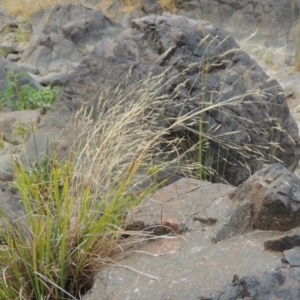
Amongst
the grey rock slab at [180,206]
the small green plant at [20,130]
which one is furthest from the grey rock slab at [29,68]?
the grey rock slab at [180,206]

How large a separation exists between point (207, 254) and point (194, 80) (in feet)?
7.10

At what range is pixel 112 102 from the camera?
14.8ft

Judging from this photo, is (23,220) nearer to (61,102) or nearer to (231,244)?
(231,244)

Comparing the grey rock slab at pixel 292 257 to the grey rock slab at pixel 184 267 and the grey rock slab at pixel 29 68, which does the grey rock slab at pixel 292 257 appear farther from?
the grey rock slab at pixel 29 68

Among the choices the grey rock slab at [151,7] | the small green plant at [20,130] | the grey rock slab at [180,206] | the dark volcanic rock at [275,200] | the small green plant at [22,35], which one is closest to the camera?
the dark volcanic rock at [275,200]

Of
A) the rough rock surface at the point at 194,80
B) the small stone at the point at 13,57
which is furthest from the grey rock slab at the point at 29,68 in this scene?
the rough rock surface at the point at 194,80

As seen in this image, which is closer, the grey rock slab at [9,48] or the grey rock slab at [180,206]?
the grey rock slab at [180,206]

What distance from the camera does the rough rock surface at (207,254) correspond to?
2.13 metres

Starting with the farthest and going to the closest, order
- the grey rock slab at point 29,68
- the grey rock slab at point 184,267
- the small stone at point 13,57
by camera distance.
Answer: the small stone at point 13,57
the grey rock slab at point 29,68
the grey rock slab at point 184,267

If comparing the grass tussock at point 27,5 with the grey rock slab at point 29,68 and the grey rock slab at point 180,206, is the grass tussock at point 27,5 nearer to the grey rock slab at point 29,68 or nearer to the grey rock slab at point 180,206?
the grey rock slab at point 29,68

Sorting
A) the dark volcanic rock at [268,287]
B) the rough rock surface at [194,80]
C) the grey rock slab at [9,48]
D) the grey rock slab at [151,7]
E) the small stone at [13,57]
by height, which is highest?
→ the dark volcanic rock at [268,287]

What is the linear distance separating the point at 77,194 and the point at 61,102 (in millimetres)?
2109


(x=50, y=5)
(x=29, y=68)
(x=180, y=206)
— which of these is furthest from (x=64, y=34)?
(x=180, y=206)

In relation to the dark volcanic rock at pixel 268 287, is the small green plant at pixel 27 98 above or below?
below
